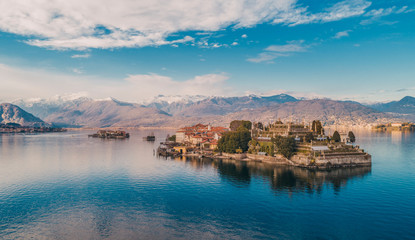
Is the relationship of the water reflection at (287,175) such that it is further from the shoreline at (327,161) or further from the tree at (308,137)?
the tree at (308,137)

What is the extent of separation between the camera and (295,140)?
10156 centimetres

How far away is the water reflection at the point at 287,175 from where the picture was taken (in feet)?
214

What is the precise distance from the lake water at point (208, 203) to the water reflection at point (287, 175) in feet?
0.94

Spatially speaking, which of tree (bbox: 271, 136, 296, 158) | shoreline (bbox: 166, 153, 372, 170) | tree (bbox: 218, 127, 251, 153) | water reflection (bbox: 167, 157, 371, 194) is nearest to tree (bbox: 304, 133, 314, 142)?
tree (bbox: 271, 136, 296, 158)

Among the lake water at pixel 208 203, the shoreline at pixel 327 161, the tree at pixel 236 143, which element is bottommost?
the lake water at pixel 208 203

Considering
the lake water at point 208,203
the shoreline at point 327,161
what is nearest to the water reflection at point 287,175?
the lake water at point 208,203

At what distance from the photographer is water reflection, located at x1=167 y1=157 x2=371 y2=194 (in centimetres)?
6538

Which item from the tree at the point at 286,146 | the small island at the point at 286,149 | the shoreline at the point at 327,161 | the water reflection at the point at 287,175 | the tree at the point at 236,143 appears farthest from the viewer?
the tree at the point at 236,143

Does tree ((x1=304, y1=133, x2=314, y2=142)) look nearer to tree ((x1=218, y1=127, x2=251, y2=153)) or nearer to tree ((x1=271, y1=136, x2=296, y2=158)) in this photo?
tree ((x1=271, y1=136, x2=296, y2=158))

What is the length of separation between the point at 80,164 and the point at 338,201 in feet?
282

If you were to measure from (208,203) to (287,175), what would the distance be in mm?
33085

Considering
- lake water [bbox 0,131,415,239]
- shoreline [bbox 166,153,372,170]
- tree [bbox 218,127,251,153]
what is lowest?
lake water [bbox 0,131,415,239]

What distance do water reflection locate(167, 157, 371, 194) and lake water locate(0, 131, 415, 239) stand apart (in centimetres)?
29

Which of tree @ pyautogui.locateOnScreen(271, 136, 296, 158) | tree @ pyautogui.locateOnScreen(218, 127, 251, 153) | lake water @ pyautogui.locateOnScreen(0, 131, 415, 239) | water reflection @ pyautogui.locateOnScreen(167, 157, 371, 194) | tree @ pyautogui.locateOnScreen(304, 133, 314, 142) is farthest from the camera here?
tree @ pyautogui.locateOnScreen(218, 127, 251, 153)
